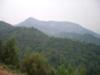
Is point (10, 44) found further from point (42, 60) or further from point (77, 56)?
point (77, 56)

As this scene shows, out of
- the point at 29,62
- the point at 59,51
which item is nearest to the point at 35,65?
the point at 29,62

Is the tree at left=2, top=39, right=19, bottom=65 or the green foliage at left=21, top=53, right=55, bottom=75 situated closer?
the green foliage at left=21, top=53, right=55, bottom=75

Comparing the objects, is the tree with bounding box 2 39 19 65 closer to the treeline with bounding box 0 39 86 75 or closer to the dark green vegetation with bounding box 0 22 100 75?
the treeline with bounding box 0 39 86 75

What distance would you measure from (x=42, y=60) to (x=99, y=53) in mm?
58650

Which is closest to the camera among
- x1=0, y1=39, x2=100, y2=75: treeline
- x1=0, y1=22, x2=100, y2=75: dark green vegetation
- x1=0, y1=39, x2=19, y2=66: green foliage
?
x1=0, y1=39, x2=100, y2=75: treeline

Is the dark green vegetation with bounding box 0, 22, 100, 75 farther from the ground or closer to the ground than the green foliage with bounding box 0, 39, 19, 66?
closer to the ground

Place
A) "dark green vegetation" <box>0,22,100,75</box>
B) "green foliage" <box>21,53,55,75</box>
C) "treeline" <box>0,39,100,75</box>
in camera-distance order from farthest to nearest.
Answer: "dark green vegetation" <box>0,22,100,75</box>
"treeline" <box>0,39,100,75</box>
"green foliage" <box>21,53,55,75</box>

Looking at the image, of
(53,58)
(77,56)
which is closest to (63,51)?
(77,56)

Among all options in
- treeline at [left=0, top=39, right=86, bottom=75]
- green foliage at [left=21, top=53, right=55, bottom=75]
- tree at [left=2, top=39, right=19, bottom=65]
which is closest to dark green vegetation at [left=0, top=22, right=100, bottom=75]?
tree at [left=2, top=39, right=19, bottom=65]

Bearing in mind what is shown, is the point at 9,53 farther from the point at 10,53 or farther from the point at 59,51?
the point at 59,51

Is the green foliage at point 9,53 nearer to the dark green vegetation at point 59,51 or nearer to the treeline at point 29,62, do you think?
the treeline at point 29,62

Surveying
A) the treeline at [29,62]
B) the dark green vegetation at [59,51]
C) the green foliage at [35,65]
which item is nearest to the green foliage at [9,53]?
the treeline at [29,62]

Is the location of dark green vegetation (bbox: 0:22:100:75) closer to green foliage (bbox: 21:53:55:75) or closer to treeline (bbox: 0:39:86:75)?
treeline (bbox: 0:39:86:75)

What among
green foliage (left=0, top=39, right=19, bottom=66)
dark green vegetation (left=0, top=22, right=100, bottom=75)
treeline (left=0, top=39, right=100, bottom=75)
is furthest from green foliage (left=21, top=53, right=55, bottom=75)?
dark green vegetation (left=0, top=22, right=100, bottom=75)
